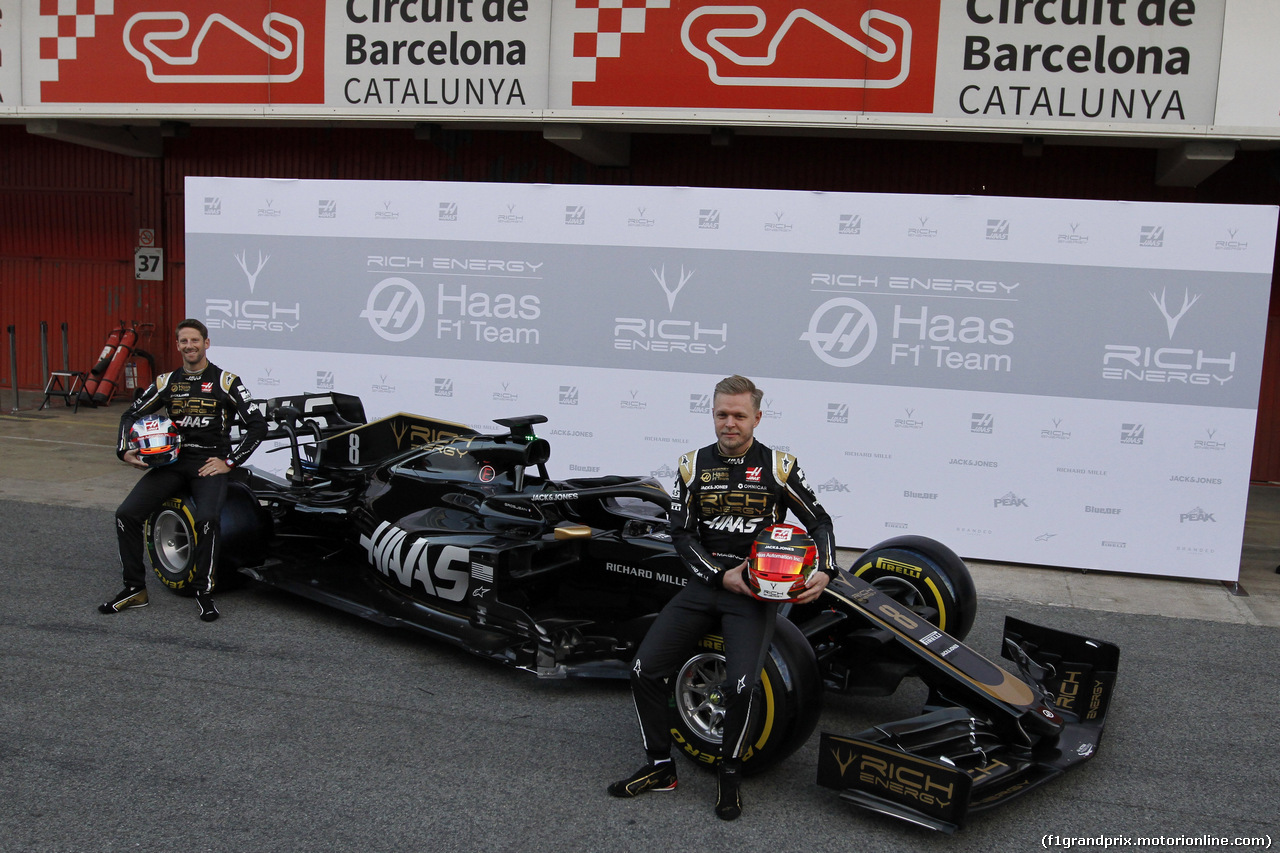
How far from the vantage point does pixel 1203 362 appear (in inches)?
287

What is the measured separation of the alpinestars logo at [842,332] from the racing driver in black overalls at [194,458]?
4.18m

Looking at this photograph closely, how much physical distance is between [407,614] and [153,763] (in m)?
1.57

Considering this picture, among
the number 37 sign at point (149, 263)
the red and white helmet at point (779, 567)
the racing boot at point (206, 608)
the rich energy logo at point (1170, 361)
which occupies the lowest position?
the racing boot at point (206, 608)

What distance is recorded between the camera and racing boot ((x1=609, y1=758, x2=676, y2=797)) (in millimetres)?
3764

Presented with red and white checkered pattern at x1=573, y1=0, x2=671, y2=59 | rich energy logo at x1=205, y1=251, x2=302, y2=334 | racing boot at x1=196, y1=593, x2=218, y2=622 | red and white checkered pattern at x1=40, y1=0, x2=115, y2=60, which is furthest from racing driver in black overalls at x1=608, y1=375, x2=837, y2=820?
red and white checkered pattern at x1=40, y1=0, x2=115, y2=60

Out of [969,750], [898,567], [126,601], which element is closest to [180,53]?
[126,601]

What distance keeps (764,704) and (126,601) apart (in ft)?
12.9

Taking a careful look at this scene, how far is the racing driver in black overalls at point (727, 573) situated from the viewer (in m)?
3.62

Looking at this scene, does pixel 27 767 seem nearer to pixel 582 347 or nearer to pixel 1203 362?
pixel 582 347

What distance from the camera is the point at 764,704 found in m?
3.77

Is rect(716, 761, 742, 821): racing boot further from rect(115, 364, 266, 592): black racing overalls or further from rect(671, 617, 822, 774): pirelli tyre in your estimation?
rect(115, 364, 266, 592): black racing overalls

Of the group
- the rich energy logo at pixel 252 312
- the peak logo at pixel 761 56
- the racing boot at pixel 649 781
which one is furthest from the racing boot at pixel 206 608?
the peak logo at pixel 761 56

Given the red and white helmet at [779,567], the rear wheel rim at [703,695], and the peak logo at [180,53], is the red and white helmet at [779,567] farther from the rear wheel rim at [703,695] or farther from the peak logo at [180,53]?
the peak logo at [180,53]

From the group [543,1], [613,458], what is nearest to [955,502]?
[613,458]
